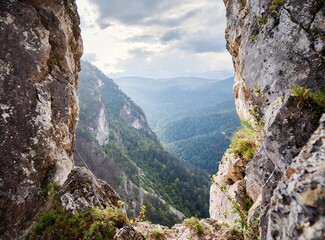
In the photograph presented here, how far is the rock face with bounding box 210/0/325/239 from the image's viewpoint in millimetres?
5617

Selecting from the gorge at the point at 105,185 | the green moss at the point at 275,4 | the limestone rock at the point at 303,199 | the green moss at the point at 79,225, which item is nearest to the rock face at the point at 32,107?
the gorge at the point at 105,185

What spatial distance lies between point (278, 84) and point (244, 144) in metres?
3.58

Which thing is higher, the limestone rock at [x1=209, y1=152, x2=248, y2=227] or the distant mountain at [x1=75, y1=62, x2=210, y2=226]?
the limestone rock at [x1=209, y1=152, x2=248, y2=227]

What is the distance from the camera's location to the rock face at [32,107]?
9.80 meters

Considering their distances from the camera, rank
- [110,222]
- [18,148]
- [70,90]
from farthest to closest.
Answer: [70,90] < [18,148] < [110,222]

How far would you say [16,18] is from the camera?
1166 cm

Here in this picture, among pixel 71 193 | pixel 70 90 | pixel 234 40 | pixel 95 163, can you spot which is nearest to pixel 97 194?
pixel 71 193

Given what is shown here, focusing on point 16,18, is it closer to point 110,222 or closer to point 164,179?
point 110,222

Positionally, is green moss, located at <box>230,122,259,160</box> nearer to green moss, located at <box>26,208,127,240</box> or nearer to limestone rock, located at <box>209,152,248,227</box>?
limestone rock, located at <box>209,152,248,227</box>

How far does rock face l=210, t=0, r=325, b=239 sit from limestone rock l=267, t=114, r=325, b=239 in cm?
3

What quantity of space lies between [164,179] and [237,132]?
15799cm

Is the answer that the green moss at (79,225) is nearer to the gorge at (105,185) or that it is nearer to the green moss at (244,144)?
the gorge at (105,185)

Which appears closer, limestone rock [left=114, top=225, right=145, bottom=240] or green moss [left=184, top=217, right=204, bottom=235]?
limestone rock [left=114, top=225, right=145, bottom=240]

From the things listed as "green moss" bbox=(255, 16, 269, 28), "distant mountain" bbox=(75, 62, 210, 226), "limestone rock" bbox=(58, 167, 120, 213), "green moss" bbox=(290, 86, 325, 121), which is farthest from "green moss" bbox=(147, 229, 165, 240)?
"distant mountain" bbox=(75, 62, 210, 226)
